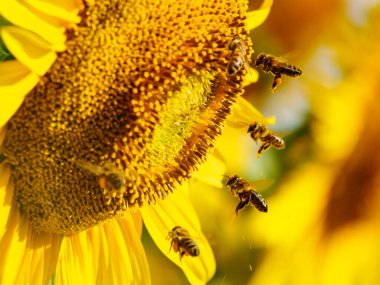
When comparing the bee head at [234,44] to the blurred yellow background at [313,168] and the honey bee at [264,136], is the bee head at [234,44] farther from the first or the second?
the blurred yellow background at [313,168]

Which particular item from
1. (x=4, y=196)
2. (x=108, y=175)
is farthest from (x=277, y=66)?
(x=4, y=196)

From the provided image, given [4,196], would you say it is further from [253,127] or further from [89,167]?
[253,127]

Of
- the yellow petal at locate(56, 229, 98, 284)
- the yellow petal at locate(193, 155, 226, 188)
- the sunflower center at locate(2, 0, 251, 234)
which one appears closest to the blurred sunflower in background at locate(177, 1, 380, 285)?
the yellow petal at locate(193, 155, 226, 188)

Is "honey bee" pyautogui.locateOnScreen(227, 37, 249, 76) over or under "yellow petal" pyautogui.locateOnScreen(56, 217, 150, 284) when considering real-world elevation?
over

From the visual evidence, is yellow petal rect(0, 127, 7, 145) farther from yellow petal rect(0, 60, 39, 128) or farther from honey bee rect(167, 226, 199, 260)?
honey bee rect(167, 226, 199, 260)

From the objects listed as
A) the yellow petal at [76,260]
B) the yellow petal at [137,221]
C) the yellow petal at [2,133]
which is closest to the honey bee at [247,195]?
the yellow petal at [137,221]

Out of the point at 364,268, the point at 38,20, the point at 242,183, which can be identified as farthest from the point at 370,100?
the point at 38,20
